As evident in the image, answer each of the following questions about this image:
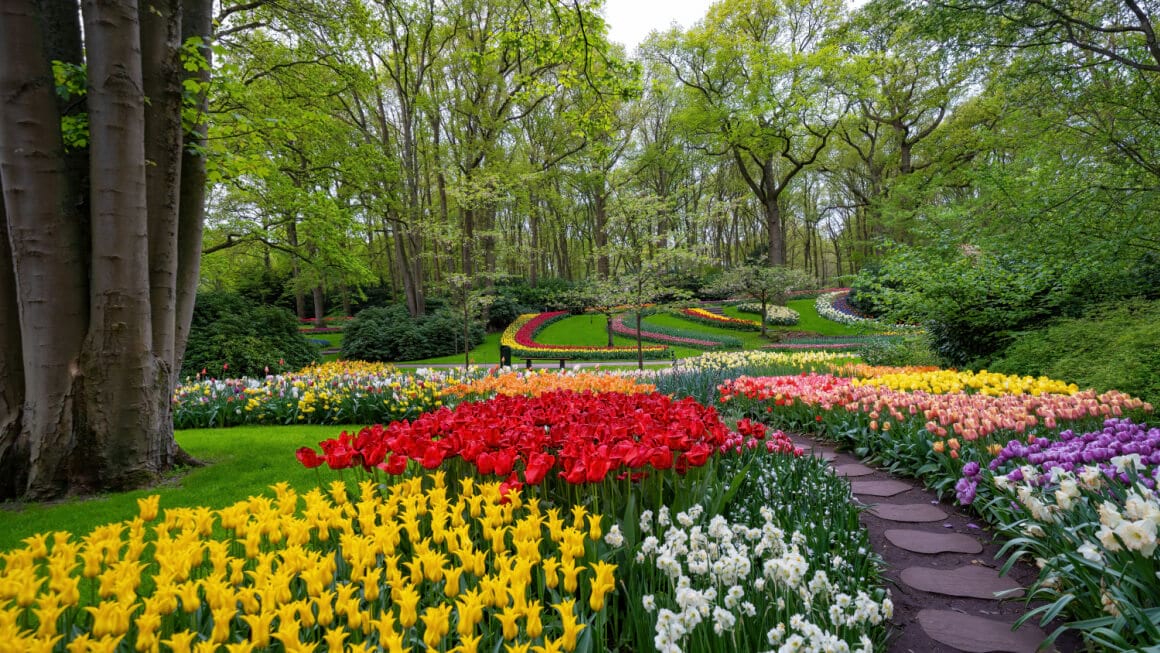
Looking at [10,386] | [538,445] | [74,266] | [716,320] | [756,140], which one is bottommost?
[538,445]

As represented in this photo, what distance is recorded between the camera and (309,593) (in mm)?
1547

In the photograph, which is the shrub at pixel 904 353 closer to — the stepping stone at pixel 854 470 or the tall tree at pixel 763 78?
the stepping stone at pixel 854 470

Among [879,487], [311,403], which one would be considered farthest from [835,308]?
[311,403]

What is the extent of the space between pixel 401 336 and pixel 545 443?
1734 centimetres

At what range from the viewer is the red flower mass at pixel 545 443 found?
236 centimetres

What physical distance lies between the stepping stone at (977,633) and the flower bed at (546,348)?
1182cm

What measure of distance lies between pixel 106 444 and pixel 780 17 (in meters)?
31.6

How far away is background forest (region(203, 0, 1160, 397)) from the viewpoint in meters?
7.01

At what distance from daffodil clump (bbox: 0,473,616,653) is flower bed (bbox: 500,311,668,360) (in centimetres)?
1248

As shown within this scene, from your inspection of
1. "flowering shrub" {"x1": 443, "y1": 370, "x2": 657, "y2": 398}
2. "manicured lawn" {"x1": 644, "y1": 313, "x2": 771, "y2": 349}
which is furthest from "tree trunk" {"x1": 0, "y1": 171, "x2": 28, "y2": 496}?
"manicured lawn" {"x1": 644, "y1": 313, "x2": 771, "y2": 349}

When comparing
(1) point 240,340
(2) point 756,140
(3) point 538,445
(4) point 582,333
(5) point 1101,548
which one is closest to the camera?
(5) point 1101,548

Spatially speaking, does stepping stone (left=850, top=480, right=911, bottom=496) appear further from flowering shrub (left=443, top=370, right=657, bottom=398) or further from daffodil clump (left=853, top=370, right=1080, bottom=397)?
flowering shrub (left=443, top=370, right=657, bottom=398)

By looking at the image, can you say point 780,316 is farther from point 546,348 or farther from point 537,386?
point 537,386

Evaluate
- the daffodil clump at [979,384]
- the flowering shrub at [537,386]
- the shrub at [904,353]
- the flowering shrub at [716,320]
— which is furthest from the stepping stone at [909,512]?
the flowering shrub at [716,320]
